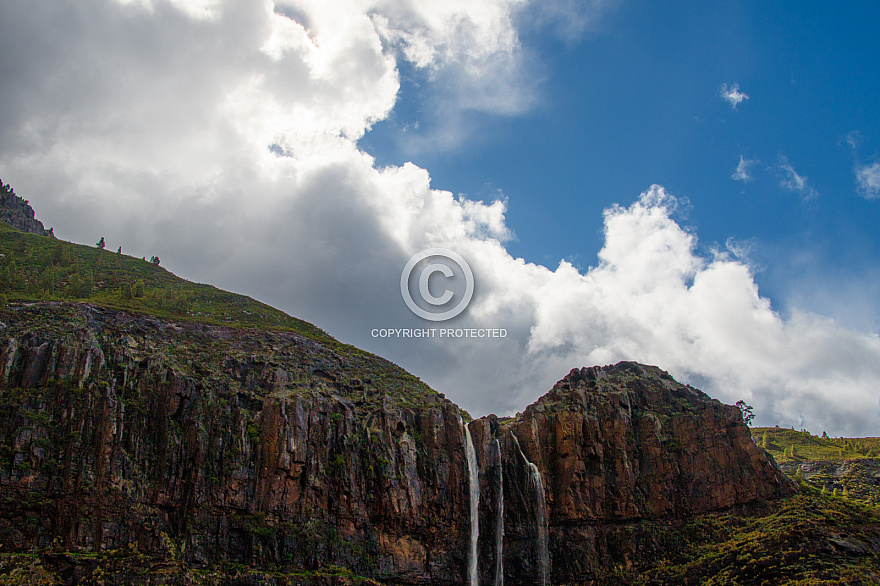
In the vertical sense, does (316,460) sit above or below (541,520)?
above

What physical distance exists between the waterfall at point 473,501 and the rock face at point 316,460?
2.74ft

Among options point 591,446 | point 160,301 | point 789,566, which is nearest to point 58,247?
point 160,301

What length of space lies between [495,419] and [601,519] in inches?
861

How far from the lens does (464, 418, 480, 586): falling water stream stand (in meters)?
85.5

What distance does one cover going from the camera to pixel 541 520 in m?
90.2

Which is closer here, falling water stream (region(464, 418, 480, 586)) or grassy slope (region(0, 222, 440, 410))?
falling water stream (region(464, 418, 480, 586))

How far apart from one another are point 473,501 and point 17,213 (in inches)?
6597

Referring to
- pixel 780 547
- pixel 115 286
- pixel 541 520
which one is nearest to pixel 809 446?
pixel 780 547

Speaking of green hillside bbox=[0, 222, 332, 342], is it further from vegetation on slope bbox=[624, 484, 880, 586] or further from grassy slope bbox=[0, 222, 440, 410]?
vegetation on slope bbox=[624, 484, 880, 586]

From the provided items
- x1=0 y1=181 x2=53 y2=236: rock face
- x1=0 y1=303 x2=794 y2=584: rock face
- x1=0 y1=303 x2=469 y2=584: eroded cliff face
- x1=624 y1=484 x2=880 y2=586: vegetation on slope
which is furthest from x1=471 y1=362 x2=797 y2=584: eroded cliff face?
x1=0 y1=181 x2=53 y2=236: rock face

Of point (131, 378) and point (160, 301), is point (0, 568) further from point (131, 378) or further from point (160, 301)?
point (160, 301)

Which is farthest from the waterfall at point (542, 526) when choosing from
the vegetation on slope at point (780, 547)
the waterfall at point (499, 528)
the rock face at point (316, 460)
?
the vegetation on slope at point (780, 547)

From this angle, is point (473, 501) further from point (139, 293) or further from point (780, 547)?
point (139, 293)

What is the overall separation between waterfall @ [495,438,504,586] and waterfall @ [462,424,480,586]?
2.77 m
